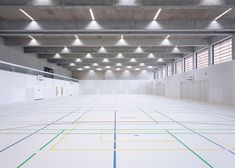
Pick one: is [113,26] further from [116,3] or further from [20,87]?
[20,87]

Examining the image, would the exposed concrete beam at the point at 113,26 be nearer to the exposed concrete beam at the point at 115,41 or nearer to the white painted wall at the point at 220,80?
the white painted wall at the point at 220,80

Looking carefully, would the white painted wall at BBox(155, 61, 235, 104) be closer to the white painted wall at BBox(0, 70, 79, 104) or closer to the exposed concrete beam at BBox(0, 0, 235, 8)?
the exposed concrete beam at BBox(0, 0, 235, 8)

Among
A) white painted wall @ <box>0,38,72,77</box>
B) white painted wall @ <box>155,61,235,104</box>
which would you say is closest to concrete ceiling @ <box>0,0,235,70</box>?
white painted wall @ <box>155,61,235,104</box>

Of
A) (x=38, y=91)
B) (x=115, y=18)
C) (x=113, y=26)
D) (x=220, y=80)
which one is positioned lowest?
(x=38, y=91)

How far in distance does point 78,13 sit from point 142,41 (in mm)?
9153

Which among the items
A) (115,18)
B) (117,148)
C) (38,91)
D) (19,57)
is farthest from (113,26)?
(38,91)

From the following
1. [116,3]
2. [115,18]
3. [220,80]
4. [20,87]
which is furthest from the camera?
[20,87]

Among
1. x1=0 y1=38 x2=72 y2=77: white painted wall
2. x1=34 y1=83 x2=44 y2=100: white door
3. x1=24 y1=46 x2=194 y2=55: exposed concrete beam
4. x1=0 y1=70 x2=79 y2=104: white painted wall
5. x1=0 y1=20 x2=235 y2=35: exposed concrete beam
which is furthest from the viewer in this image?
x1=34 y1=83 x2=44 y2=100: white door

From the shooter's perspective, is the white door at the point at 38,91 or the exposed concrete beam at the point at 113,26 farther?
the white door at the point at 38,91

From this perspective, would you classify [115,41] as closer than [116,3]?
No

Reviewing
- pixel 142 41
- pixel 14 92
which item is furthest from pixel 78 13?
pixel 14 92

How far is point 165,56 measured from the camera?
31.5 metres

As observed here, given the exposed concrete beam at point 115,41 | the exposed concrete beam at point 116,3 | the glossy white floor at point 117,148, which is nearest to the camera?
the glossy white floor at point 117,148

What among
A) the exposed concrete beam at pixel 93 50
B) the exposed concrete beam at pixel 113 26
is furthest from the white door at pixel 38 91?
the exposed concrete beam at pixel 113 26
